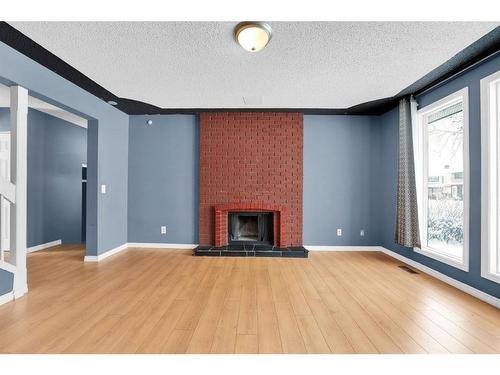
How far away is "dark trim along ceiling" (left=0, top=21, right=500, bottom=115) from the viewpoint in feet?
6.76

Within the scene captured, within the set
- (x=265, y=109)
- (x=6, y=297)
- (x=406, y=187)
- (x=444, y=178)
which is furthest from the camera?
(x=265, y=109)

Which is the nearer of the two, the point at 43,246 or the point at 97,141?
the point at 97,141

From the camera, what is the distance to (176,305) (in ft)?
7.02

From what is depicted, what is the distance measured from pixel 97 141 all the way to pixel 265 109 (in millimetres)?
2549

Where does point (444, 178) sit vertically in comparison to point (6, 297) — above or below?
above

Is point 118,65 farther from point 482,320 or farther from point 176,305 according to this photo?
point 482,320

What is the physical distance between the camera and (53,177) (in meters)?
4.36

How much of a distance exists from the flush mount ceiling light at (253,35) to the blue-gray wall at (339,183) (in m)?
2.42

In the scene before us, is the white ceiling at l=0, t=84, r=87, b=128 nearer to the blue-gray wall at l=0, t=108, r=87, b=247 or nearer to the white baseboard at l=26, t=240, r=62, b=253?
the blue-gray wall at l=0, t=108, r=87, b=247

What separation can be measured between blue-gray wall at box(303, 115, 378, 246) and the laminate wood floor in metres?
1.00

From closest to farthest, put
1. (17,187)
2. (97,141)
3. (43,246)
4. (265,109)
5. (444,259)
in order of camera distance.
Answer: (17,187) < (444,259) < (97,141) < (265,109) < (43,246)

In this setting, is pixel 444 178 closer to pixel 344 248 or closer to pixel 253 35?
pixel 344 248

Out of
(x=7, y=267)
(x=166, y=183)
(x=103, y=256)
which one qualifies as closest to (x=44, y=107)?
(x=166, y=183)
